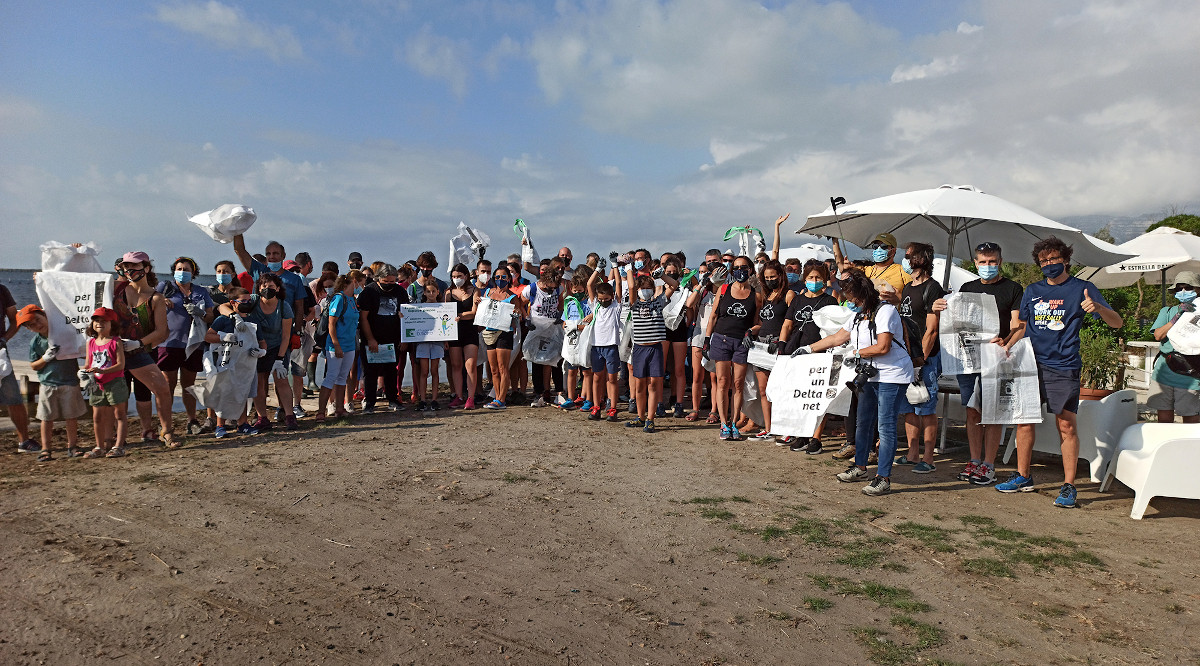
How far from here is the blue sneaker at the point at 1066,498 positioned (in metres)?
6.05

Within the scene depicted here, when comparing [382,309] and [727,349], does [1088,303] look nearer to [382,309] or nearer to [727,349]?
[727,349]

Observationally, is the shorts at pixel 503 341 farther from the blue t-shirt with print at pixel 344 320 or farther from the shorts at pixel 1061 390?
the shorts at pixel 1061 390

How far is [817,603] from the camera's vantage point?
13.7 ft

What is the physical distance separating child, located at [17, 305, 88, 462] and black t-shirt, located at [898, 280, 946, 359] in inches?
332

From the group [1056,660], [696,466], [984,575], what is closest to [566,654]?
[1056,660]

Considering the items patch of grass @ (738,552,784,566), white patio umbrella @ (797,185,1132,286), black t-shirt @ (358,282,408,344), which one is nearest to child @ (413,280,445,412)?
black t-shirt @ (358,282,408,344)

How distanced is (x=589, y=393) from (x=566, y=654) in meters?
6.98

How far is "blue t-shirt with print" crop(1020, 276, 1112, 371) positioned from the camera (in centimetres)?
601

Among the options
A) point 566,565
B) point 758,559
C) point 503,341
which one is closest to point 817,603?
point 758,559

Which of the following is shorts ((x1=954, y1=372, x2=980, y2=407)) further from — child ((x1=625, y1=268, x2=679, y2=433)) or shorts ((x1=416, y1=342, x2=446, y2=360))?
shorts ((x1=416, y1=342, x2=446, y2=360))

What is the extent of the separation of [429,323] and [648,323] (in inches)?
135

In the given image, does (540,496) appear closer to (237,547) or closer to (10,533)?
(237,547)

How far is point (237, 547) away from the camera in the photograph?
16.2 feet

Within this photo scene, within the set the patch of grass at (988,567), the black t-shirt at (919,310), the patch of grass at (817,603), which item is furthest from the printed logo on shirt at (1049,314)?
the patch of grass at (817,603)
